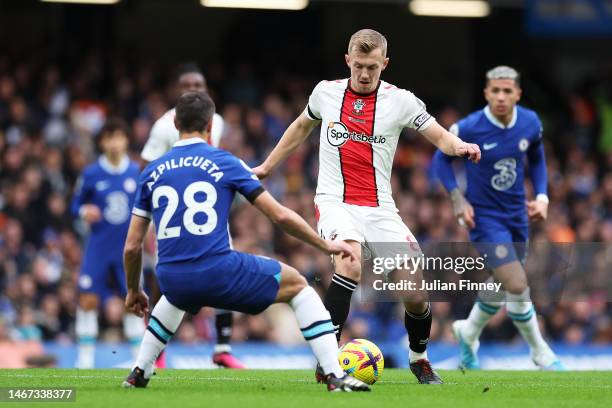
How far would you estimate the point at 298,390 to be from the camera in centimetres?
837

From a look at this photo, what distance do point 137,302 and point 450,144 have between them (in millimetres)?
2556

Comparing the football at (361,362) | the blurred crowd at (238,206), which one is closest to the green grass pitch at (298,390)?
the football at (361,362)

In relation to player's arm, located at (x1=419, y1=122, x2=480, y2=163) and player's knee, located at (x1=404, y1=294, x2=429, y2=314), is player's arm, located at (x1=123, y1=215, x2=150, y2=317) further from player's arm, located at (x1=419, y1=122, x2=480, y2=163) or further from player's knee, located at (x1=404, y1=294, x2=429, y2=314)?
player's arm, located at (x1=419, y1=122, x2=480, y2=163)

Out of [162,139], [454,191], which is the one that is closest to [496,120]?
[454,191]

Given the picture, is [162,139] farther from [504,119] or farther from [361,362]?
[361,362]

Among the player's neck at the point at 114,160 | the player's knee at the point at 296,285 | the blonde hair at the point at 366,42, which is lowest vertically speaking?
the player's knee at the point at 296,285

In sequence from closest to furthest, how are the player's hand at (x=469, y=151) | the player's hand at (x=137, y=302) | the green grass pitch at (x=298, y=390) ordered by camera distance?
the green grass pitch at (x=298, y=390) < the player's hand at (x=137, y=302) < the player's hand at (x=469, y=151)

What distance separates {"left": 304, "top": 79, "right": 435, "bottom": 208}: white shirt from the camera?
9.23 m

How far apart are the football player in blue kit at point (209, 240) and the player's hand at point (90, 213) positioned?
16.6 feet

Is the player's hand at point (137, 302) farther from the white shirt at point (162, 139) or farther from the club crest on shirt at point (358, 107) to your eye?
the white shirt at point (162, 139)

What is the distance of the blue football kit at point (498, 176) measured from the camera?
37.7 feet

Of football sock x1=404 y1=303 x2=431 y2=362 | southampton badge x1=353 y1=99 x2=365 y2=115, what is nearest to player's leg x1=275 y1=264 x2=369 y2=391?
football sock x1=404 y1=303 x2=431 y2=362

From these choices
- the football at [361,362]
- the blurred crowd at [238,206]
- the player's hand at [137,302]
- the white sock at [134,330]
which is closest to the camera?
the player's hand at [137,302]

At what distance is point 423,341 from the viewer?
929 cm
